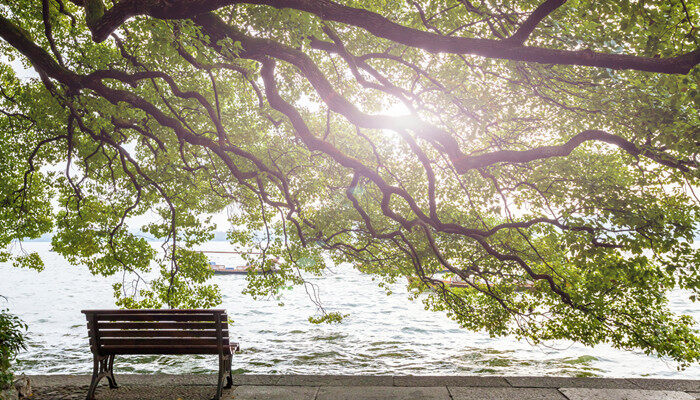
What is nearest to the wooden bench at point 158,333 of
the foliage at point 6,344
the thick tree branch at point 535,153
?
the foliage at point 6,344

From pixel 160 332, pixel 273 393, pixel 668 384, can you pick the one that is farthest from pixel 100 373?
pixel 668 384

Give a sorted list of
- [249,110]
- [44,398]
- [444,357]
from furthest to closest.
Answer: [444,357]
[249,110]
[44,398]

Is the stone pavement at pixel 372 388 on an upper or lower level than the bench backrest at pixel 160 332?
lower

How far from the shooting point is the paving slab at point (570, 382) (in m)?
5.26

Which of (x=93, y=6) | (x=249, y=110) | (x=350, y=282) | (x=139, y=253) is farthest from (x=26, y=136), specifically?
(x=350, y=282)

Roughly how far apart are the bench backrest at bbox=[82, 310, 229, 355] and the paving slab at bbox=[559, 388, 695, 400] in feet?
13.7

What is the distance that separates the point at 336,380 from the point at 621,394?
11.3ft

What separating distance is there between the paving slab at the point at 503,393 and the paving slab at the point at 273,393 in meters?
1.71

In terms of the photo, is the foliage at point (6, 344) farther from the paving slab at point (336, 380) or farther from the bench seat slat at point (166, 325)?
the paving slab at point (336, 380)

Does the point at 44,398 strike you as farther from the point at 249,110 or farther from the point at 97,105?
the point at 249,110

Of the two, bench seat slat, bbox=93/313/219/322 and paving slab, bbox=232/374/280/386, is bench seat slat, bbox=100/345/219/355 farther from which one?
paving slab, bbox=232/374/280/386

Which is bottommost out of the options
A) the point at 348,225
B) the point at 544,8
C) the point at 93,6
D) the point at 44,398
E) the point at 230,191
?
the point at 44,398

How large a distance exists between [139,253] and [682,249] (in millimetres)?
11542

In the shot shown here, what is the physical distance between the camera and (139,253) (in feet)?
36.7
